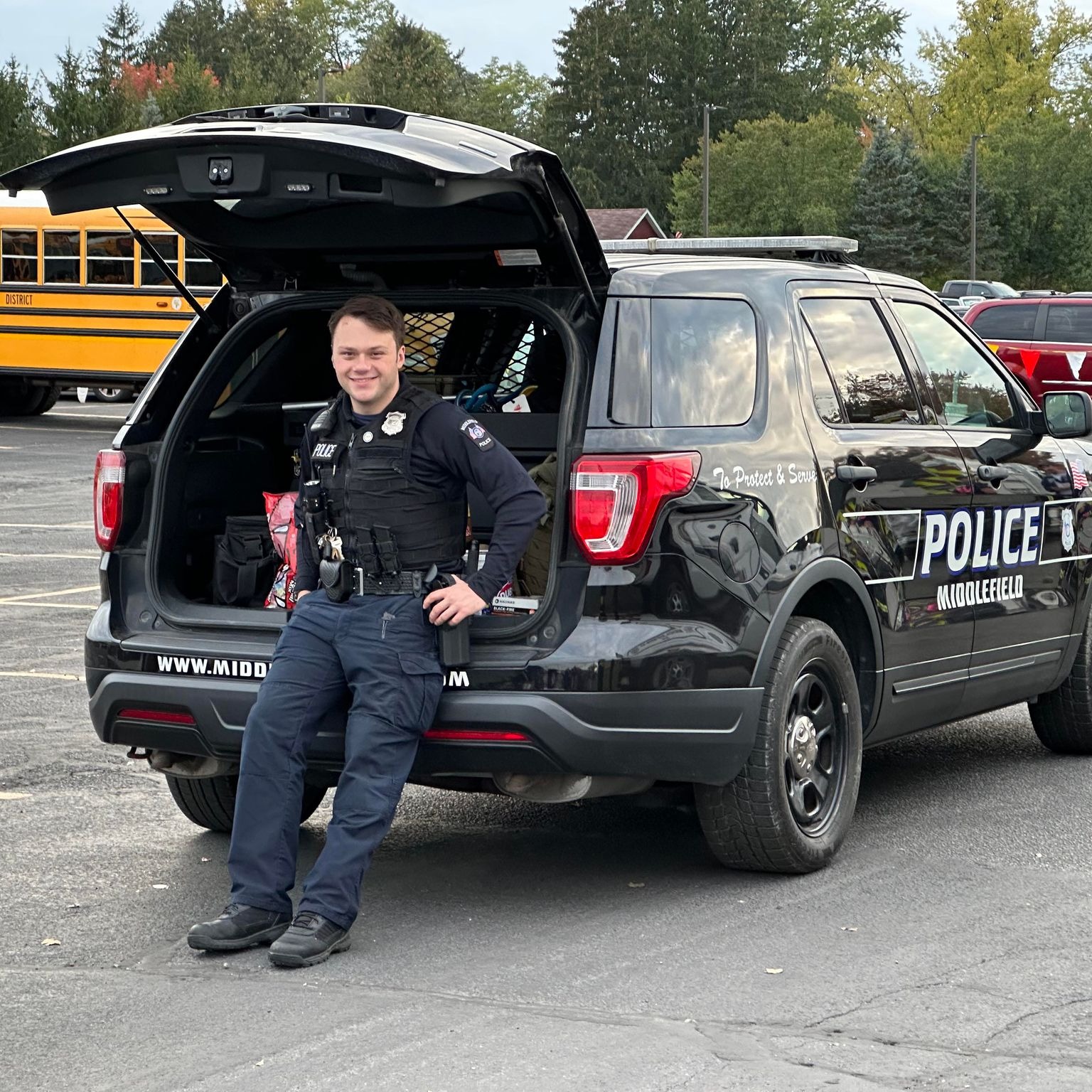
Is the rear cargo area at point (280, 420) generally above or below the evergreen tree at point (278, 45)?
below

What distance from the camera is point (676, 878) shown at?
5574mm

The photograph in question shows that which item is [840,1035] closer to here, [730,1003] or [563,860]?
[730,1003]

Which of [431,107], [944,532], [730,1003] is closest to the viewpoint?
[730,1003]

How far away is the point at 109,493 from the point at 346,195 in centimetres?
130

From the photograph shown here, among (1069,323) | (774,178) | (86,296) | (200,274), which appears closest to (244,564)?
(1069,323)

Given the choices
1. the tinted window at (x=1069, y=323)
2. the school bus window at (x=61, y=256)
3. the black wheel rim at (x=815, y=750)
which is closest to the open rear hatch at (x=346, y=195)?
the black wheel rim at (x=815, y=750)

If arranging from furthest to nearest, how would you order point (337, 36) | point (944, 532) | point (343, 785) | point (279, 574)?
point (337, 36), point (944, 532), point (279, 574), point (343, 785)

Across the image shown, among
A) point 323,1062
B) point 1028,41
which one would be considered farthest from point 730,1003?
point 1028,41

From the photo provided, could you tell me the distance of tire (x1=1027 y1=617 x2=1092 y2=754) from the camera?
23.7 ft

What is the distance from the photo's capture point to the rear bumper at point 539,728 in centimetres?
493

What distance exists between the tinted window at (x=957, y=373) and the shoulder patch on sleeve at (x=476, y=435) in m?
1.91

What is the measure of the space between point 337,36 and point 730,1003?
132647 millimetres

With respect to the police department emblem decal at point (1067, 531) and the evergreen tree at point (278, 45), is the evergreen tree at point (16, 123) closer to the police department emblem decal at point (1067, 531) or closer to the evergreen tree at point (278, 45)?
the police department emblem decal at point (1067, 531)

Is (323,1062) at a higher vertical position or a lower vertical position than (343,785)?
lower
